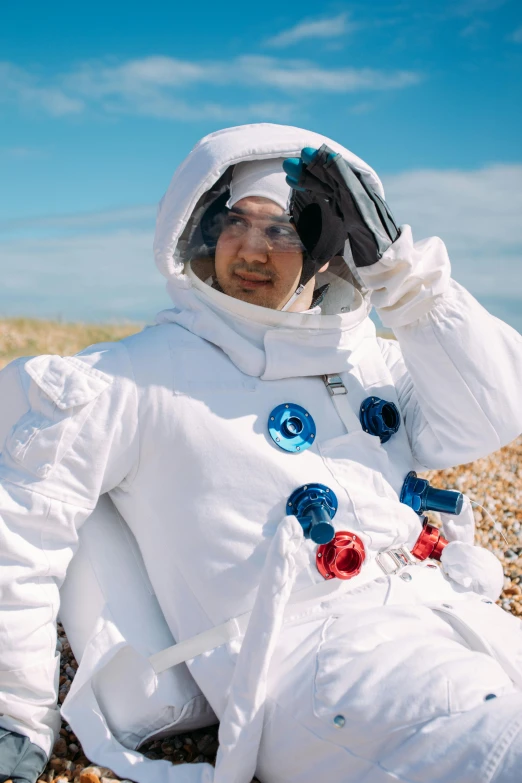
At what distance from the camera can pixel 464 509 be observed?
3168 mm

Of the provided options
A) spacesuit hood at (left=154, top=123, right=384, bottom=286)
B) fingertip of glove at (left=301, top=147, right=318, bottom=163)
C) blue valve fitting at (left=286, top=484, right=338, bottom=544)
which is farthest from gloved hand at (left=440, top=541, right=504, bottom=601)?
fingertip of glove at (left=301, top=147, right=318, bottom=163)

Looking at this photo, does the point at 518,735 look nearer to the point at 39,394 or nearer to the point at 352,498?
the point at 352,498

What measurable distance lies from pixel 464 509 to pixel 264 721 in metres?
1.22

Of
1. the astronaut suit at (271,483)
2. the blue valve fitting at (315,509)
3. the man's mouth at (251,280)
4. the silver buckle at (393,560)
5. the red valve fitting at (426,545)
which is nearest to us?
the astronaut suit at (271,483)

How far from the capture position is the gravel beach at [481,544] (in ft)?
8.48

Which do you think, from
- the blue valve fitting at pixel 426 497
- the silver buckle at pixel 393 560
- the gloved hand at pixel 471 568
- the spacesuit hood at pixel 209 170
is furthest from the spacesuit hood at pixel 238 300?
the gloved hand at pixel 471 568

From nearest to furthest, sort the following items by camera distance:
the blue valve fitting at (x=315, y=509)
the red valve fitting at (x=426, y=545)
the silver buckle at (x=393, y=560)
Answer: the blue valve fitting at (x=315, y=509)
the silver buckle at (x=393, y=560)
the red valve fitting at (x=426, y=545)

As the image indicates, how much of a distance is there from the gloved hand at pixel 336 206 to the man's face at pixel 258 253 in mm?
69

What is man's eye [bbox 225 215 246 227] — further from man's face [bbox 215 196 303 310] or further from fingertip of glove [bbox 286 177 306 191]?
fingertip of glove [bbox 286 177 306 191]

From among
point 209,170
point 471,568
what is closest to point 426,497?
point 471,568

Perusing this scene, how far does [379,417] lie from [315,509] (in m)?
0.50

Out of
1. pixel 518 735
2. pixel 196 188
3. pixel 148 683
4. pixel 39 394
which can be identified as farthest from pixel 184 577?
pixel 196 188

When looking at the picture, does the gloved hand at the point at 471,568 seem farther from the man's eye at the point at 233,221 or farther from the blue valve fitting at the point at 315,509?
the man's eye at the point at 233,221

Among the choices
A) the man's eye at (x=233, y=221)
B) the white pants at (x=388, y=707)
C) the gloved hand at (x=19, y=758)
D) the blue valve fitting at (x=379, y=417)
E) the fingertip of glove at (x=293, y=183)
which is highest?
the fingertip of glove at (x=293, y=183)
